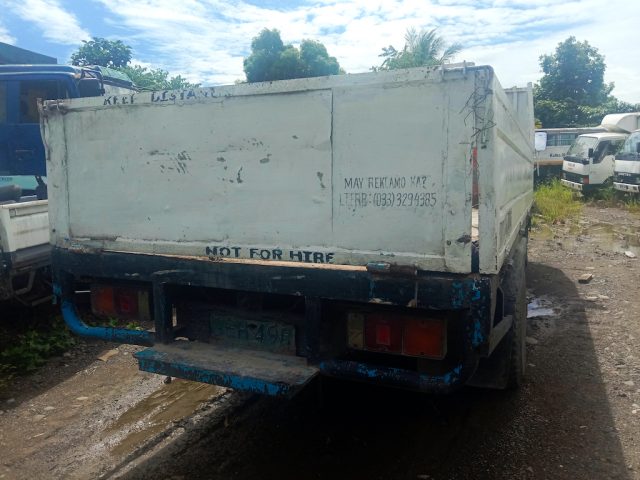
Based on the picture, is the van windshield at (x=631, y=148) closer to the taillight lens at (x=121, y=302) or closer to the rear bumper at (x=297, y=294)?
the rear bumper at (x=297, y=294)

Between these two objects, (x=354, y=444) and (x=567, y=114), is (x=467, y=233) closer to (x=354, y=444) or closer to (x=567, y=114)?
(x=354, y=444)

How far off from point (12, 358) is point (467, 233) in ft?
12.6

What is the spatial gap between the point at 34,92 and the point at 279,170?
5.01 meters

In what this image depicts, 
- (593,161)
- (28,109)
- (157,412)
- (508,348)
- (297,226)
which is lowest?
(157,412)

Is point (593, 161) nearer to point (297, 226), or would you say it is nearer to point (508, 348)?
point (508, 348)

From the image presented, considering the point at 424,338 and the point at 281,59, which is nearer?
the point at 424,338

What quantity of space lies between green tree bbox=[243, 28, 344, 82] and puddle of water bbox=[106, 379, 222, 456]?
15998 mm

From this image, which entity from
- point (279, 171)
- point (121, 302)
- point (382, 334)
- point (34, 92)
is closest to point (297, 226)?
point (279, 171)

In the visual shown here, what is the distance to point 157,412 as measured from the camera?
11.4 ft

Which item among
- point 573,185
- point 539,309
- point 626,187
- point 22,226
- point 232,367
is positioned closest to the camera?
point 232,367

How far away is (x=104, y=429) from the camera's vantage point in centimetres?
327

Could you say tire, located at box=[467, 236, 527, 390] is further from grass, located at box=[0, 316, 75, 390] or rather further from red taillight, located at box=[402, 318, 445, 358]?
grass, located at box=[0, 316, 75, 390]

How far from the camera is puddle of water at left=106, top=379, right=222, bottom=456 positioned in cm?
315

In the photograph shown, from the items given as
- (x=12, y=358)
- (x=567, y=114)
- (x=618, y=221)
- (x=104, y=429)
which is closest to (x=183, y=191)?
(x=104, y=429)
